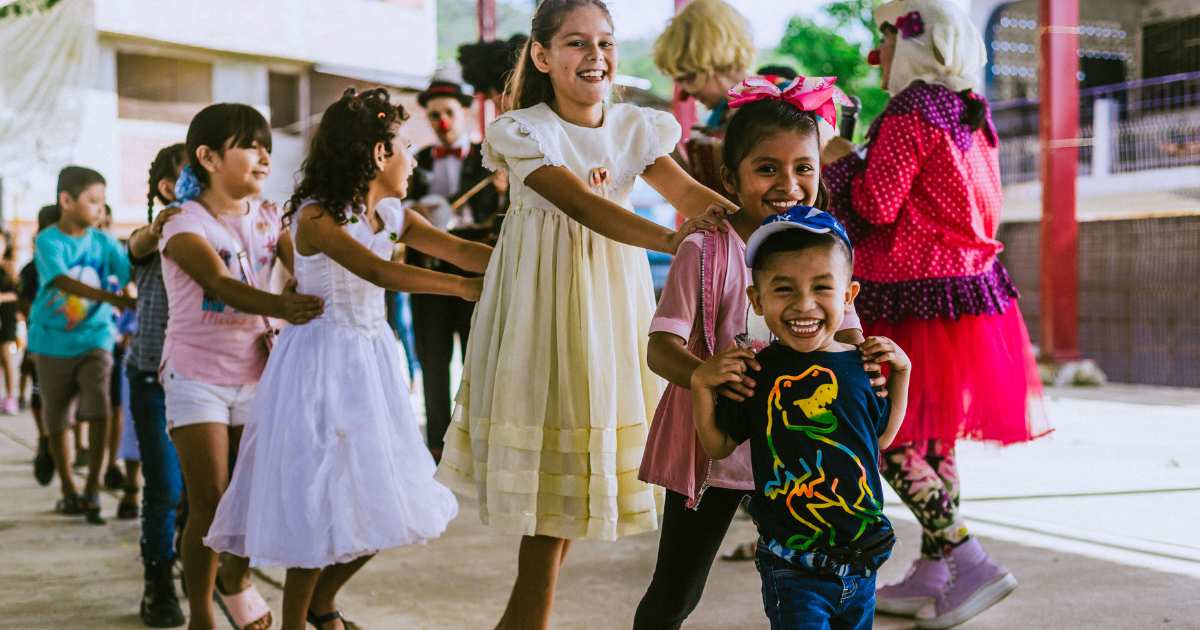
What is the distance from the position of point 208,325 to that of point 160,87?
64.7 feet

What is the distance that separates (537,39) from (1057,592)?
230 centimetres

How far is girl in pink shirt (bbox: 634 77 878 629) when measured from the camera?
2.30 m

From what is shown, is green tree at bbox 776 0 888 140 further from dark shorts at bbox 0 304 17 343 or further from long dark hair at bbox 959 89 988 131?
long dark hair at bbox 959 89 988 131

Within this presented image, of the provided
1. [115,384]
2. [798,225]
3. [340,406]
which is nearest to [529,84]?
[340,406]

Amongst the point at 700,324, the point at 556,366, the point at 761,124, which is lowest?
A: the point at 556,366

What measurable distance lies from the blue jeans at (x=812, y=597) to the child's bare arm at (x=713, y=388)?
216mm

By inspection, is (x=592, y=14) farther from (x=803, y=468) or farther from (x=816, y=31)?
(x=816, y=31)

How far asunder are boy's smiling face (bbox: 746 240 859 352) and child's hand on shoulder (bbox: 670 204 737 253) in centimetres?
25

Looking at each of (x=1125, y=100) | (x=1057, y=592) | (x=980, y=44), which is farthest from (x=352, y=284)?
(x=1125, y=100)

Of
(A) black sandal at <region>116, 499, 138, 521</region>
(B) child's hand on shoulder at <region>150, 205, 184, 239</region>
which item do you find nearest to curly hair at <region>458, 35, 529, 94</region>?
(B) child's hand on shoulder at <region>150, 205, 184, 239</region>

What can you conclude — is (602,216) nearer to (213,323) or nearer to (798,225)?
(798,225)

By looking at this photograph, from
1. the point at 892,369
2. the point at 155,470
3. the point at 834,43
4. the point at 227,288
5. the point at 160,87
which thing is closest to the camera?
the point at 892,369

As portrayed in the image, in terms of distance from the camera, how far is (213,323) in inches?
132

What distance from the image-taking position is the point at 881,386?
213 cm
